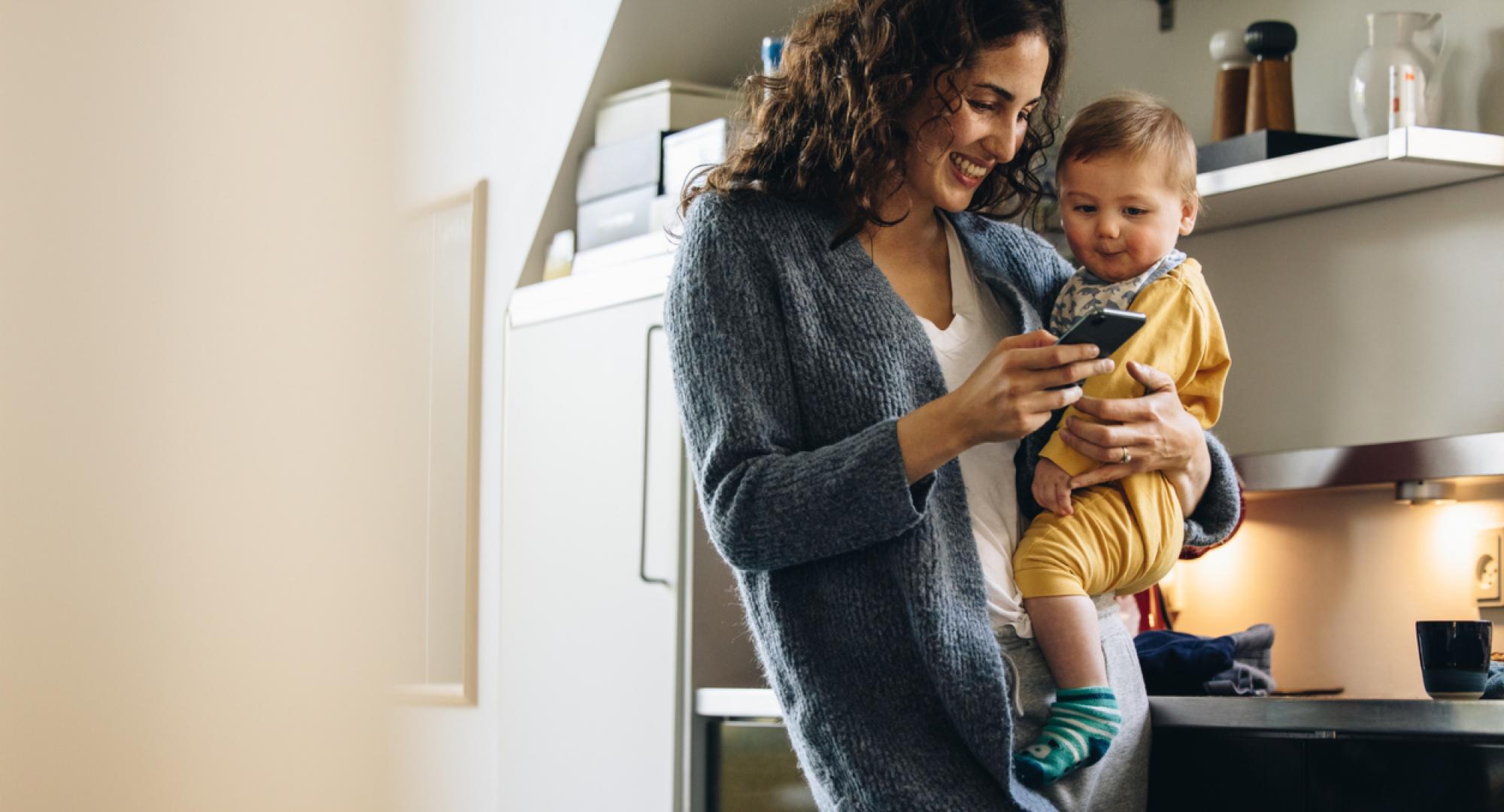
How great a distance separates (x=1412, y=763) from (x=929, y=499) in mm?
519

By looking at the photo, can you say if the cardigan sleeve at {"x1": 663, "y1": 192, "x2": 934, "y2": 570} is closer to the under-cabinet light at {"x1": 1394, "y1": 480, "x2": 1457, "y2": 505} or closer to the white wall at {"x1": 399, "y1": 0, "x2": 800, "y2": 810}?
the under-cabinet light at {"x1": 1394, "y1": 480, "x2": 1457, "y2": 505}

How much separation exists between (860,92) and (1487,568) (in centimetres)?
133

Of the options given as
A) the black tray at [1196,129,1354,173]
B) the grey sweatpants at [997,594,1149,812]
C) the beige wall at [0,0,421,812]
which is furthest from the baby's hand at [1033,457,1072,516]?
the beige wall at [0,0,421,812]

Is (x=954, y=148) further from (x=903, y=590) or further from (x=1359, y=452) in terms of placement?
(x=1359, y=452)

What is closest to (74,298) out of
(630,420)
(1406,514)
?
(630,420)

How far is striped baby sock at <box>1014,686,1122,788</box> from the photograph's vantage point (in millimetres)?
1244

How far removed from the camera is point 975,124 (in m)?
1.32

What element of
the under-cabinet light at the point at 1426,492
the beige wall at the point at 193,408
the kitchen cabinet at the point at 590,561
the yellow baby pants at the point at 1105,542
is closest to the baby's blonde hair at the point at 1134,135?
the yellow baby pants at the point at 1105,542

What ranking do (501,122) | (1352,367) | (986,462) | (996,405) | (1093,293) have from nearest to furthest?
(996,405) < (986,462) < (1093,293) < (1352,367) < (501,122)

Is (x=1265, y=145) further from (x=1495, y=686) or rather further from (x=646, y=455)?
(x=646, y=455)

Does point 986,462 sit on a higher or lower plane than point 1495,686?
higher

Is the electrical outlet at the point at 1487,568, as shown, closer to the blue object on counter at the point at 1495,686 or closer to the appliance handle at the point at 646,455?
the blue object on counter at the point at 1495,686

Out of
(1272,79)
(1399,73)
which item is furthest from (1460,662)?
(1272,79)

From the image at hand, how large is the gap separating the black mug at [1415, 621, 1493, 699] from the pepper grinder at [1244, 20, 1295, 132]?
1.08m
